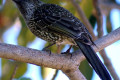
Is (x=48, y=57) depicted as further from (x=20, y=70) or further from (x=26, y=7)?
(x=20, y=70)

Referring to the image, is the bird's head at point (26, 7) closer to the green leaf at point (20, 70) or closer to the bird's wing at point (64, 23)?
the bird's wing at point (64, 23)

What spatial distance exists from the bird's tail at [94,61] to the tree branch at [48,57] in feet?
0.31

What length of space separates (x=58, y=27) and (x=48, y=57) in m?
0.63

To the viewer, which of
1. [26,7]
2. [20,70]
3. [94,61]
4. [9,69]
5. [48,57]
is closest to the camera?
[48,57]

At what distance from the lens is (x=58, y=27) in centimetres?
388

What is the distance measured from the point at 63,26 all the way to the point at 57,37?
0.58ft

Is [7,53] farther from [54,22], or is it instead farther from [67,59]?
[54,22]

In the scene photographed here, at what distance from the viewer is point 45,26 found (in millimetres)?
4047

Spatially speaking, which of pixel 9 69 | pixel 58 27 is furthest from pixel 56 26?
pixel 9 69

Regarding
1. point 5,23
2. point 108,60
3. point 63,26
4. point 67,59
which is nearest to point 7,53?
point 67,59

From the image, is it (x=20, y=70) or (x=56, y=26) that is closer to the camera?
(x=56, y=26)

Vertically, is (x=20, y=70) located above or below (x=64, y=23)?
below

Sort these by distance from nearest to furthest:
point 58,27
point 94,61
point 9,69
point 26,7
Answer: point 94,61
point 58,27
point 26,7
point 9,69

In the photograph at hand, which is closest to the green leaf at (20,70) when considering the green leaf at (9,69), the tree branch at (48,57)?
the green leaf at (9,69)
